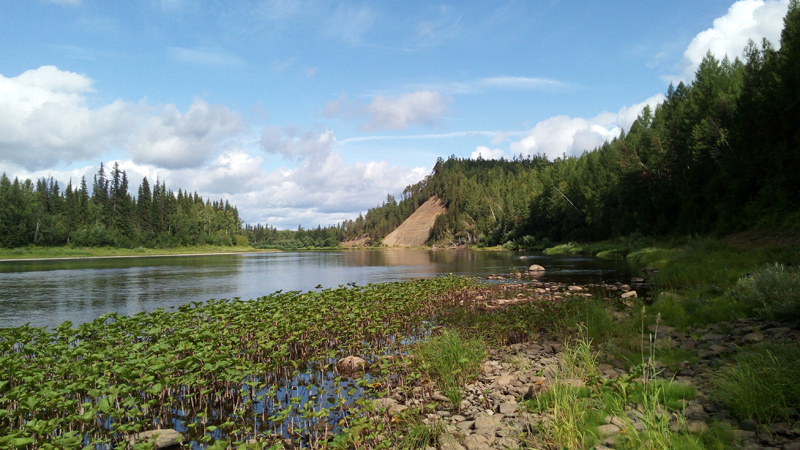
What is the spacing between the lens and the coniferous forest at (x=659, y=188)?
3384 cm

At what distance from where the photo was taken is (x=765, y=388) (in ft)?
20.7

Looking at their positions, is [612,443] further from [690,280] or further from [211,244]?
[211,244]

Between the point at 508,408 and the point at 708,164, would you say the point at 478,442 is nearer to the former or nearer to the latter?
the point at 508,408

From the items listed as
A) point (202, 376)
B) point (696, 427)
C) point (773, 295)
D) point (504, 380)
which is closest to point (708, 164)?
point (773, 295)

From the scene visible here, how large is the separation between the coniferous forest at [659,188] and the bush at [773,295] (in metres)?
20.6

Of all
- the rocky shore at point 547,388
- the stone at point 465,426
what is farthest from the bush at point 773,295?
the stone at point 465,426

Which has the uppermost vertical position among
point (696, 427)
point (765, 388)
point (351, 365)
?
point (765, 388)

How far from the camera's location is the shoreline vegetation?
21.3ft

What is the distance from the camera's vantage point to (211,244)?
152375mm

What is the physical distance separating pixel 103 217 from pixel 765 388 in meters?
151

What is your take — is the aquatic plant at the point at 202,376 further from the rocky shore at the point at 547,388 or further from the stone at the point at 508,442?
the stone at the point at 508,442

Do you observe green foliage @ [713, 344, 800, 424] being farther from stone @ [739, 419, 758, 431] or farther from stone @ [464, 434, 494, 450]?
stone @ [464, 434, 494, 450]

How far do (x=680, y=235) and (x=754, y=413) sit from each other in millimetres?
49913

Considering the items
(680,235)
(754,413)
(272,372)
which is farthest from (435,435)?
(680,235)
